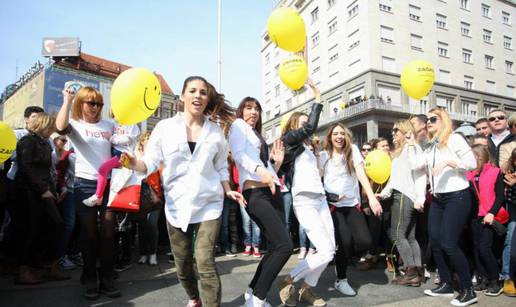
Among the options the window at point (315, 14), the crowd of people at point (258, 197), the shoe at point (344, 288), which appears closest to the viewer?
the crowd of people at point (258, 197)

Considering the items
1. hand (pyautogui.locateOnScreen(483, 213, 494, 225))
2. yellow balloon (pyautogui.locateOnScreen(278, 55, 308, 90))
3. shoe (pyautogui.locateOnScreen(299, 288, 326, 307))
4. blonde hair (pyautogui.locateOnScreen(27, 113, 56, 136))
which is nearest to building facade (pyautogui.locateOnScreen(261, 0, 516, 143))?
yellow balloon (pyautogui.locateOnScreen(278, 55, 308, 90))

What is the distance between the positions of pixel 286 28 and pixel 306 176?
245 centimetres

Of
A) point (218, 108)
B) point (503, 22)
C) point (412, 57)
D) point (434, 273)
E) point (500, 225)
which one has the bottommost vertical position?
point (434, 273)

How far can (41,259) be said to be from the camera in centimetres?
400

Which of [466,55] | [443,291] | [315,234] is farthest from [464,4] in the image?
[315,234]

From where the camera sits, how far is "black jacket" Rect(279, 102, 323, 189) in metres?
3.28

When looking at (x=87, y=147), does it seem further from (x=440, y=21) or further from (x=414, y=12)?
(x=440, y=21)

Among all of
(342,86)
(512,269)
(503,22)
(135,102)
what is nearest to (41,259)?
(135,102)

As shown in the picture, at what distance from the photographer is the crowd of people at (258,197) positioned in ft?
8.67

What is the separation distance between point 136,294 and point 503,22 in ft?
152

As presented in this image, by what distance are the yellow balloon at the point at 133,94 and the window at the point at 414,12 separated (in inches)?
1306

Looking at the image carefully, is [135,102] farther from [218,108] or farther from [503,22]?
[503,22]

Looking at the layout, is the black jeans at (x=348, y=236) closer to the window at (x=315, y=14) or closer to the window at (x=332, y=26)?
the window at (x=332, y=26)

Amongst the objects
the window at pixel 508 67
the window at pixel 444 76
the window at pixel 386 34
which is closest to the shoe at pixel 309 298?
the window at pixel 386 34
